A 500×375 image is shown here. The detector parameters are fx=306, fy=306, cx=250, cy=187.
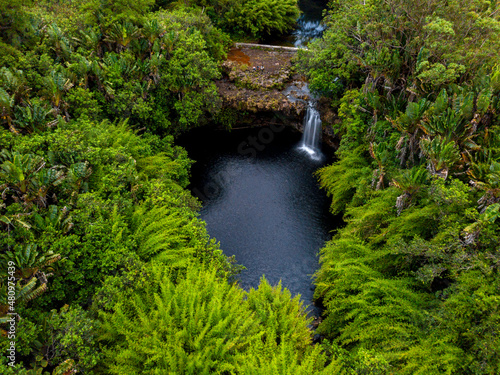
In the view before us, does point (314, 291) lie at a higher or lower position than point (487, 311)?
lower

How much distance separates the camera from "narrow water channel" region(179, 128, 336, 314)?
20.3m

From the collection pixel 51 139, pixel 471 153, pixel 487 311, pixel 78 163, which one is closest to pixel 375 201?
pixel 471 153

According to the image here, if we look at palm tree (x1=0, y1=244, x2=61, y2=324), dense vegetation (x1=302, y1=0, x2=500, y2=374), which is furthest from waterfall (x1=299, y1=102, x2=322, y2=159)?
palm tree (x1=0, y1=244, x2=61, y2=324)

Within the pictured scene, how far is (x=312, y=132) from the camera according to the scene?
30172 millimetres

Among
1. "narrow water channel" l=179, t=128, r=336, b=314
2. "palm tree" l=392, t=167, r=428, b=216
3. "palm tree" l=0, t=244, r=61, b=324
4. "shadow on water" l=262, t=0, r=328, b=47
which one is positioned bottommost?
"narrow water channel" l=179, t=128, r=336, b=314

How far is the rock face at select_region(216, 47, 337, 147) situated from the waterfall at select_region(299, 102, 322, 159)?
1.92 feet

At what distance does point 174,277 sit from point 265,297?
428 centimetres

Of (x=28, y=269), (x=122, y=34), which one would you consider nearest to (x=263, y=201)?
(x=28, y=269)

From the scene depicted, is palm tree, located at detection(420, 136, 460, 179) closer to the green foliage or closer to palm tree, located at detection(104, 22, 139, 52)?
the green foliage

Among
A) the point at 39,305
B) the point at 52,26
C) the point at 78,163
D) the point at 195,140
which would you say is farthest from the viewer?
the point at 195,140

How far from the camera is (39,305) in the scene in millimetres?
11750

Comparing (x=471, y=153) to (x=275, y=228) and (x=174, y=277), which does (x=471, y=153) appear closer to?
(x=275, y=228)

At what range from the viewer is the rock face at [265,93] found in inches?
1187

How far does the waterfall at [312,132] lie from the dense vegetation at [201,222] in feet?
14.0
